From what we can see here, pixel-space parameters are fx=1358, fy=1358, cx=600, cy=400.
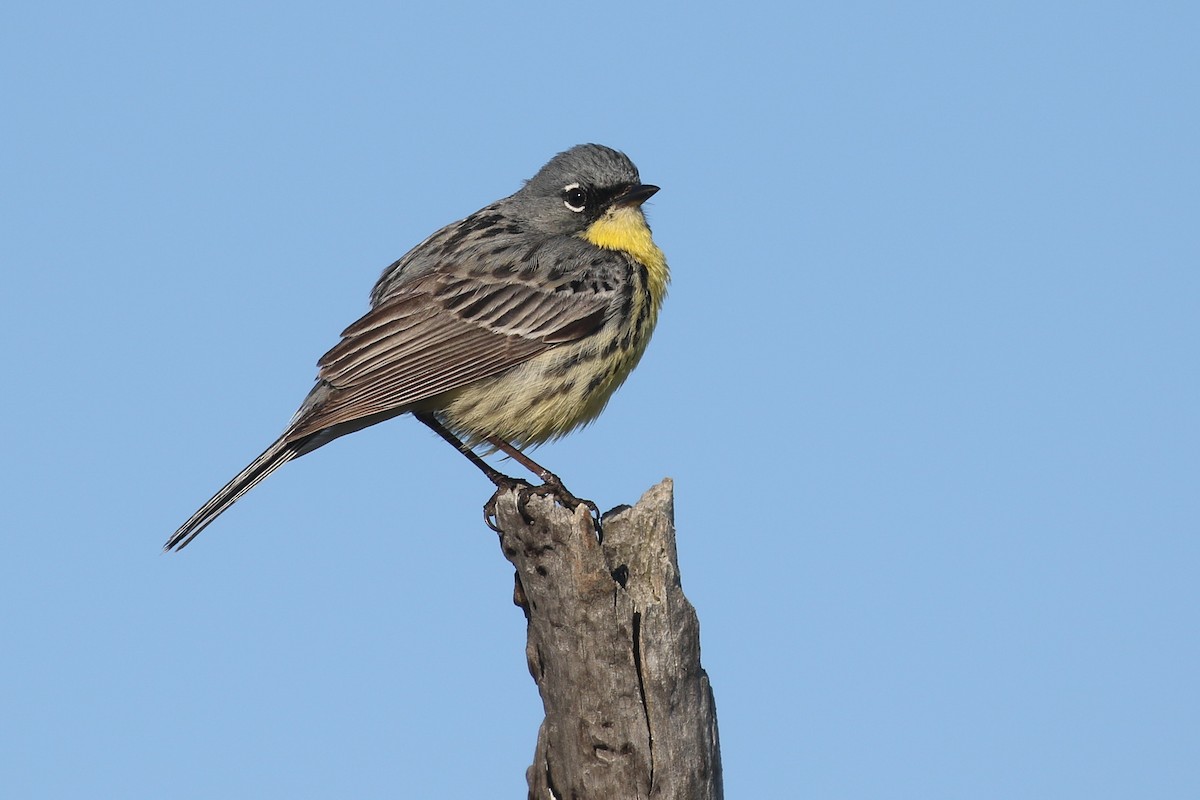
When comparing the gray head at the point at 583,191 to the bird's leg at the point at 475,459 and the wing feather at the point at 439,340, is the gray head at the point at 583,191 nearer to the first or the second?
the wing feather at the point at 439,340

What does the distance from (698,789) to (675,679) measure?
27.3 inches

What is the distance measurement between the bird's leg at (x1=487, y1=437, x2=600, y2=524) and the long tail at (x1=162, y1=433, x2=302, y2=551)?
5.10ft

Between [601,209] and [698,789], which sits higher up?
[601,209]

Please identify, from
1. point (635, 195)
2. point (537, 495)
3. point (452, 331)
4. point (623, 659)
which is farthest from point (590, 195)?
point (623, 659)

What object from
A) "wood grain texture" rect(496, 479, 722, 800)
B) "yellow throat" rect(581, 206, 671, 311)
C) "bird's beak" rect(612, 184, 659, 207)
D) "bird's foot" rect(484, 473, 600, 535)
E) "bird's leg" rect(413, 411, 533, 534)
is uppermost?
"bird's beak" rect(612, 184, 659, 207)

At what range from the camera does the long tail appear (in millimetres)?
10320

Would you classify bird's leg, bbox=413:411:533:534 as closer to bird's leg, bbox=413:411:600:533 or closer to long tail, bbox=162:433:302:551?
bird's leg, bbox=413:411:600:533

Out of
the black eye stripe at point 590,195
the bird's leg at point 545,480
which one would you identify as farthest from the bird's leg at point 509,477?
the black eye stripe at point 590,195

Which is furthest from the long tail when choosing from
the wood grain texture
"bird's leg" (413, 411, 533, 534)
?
the wood grain texture

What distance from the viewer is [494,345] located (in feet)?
34.6

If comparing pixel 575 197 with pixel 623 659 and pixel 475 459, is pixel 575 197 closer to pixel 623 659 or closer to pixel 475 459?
pixel 475 459

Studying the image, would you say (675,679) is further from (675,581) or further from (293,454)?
(293,454)

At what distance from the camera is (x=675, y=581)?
26.4 ft

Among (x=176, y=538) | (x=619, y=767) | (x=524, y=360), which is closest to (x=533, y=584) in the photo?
(x=619, y=767)
